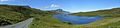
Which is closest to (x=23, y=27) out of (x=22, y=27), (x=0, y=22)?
(x=22, y=27)

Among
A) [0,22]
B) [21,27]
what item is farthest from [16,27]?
[0,22]

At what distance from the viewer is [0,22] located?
46.9 metres

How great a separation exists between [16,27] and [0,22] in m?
13.4

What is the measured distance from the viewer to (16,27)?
34562 millimetres

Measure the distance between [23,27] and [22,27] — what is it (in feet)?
0.44

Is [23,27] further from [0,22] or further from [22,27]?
[0,22]

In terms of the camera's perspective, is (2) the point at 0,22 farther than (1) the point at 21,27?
Yes

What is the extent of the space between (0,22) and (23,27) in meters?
13.5

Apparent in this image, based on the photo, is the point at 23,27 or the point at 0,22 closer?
the point at 23,27

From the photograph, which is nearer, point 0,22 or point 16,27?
point 16,27

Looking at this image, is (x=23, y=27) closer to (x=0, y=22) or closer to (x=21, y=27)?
(x=21, y=27)

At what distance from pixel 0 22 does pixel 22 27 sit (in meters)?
13.5

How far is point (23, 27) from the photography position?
3478cm

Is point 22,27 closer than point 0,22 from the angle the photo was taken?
Yes
